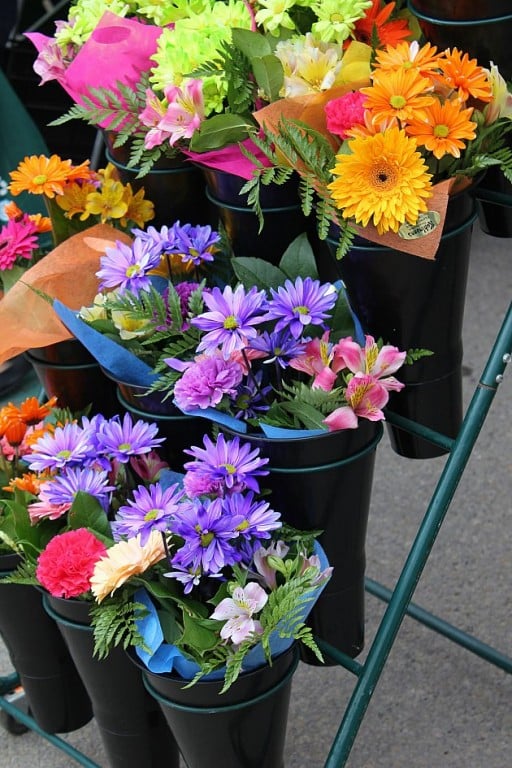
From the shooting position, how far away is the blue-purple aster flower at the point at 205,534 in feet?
3.32

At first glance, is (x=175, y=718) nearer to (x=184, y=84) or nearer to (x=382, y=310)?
(x=382, y=310)

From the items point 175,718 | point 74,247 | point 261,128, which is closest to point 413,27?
point 261,128

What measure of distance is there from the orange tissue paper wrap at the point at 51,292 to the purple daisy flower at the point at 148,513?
267 millimetres

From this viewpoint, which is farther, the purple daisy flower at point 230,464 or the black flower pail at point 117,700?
the black flower pail at point 117,700

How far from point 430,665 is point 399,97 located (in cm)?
124

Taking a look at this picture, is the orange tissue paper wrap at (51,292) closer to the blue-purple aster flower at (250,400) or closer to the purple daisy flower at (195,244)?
the purple daisy flower at (195,244)

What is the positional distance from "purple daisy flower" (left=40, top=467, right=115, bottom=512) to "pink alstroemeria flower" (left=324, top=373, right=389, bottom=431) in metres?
0.27

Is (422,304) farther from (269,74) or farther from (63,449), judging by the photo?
(63,449)

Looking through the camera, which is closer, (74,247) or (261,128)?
(261,128)

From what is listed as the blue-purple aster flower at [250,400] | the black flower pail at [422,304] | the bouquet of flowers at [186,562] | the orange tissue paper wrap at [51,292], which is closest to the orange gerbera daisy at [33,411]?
the orange tissue paper wrap at [51,292]

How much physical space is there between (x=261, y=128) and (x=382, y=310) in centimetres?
23

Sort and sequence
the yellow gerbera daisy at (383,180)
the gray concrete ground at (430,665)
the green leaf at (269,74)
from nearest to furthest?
1. the yellow gerbera daisy at (383,180)
2. the green leaf at (269,74)
3. the gray concrete ground at (430,665)

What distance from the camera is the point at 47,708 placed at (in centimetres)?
143

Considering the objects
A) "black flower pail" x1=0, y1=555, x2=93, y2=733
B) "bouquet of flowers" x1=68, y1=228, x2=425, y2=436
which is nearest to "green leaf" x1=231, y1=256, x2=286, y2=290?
"bouquet of flowers" x1=68, y1=228, x2=425, y2=436
